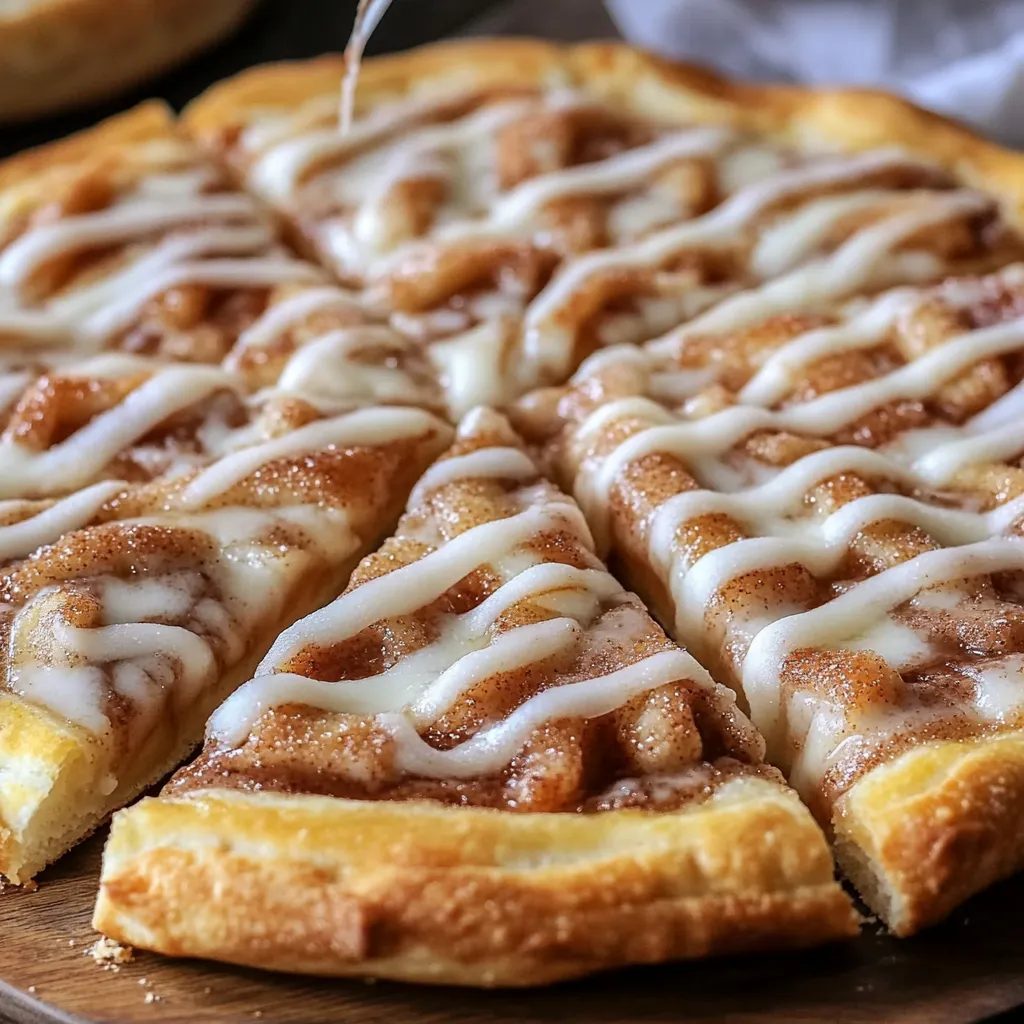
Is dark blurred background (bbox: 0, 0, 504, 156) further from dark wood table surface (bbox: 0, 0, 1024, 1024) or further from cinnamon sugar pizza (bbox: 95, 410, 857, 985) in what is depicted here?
dark wood table surface (bbox: 0, 0, 1024, 1024)

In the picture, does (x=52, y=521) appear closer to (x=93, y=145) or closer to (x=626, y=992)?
(x=626, y=992)

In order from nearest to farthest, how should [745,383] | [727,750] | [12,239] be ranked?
[727,750], [745,383], [12,239]

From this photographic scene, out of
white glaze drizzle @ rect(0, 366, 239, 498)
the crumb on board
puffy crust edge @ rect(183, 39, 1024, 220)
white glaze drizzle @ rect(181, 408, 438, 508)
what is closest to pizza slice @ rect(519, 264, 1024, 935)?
white glaze drizzle @ rect(181, 408, 438, 508)

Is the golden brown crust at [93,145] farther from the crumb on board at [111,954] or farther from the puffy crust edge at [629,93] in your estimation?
the crumb on board at [111,954]

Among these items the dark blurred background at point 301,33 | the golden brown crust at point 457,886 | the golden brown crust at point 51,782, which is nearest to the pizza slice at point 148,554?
the golden brown crust at point 51,782

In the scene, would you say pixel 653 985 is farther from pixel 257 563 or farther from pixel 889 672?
pixel 257 563

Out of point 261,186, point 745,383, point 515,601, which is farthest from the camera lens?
point 261,186

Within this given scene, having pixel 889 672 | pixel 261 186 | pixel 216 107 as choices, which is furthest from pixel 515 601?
pixel 216 107
